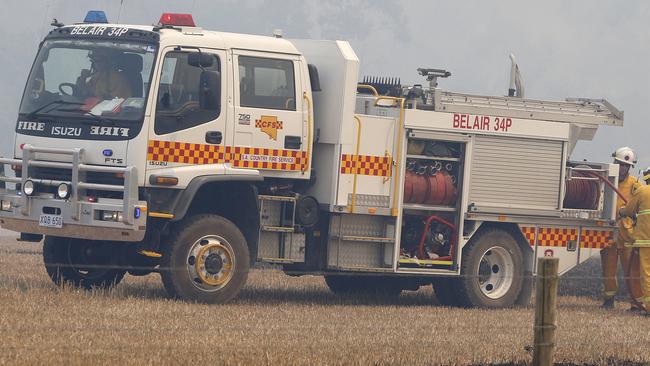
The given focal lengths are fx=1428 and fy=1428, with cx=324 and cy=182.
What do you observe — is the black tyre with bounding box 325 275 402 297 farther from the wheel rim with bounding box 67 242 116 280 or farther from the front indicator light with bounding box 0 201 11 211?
the front indicator light with bounding box 0 201 11 211

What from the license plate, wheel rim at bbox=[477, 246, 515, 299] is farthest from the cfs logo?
wheel rim at bbox=[477, 246, 515, 299]

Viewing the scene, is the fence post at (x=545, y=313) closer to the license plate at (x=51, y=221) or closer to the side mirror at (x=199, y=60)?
the side mirror at (x=199, y=60)

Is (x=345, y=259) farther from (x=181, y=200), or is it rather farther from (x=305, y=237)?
(x=181, y=200)

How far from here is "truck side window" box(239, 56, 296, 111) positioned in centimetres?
1502

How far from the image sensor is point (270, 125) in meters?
15.1

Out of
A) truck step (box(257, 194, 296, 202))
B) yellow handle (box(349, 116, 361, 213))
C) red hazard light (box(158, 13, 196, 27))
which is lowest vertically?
truck step (box(257, 194, 296, 202))

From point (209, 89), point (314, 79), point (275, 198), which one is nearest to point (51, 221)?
point (209, 89)

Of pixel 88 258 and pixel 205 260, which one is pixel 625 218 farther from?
pixel 88 258

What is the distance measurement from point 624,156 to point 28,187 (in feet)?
26.0

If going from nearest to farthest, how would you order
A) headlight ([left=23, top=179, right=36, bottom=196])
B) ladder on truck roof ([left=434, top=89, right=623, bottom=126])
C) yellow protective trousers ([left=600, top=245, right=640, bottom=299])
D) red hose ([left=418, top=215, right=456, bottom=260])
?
headlight ([left=23, top=179, right=36, bottom=196]), red hose ([left=418, top=215, right=456, bottom=260]), ladder on truck roof ([left=434, top=89, right=623, bottom=126]), yellow protective trousers ([left=600, top=245, right=640, bottom=299])

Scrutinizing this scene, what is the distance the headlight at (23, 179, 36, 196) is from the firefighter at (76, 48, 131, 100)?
1032 mm

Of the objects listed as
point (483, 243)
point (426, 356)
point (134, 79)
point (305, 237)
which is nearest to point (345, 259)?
point (305, 237)

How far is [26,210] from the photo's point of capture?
1434 centimetres

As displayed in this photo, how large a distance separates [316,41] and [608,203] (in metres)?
4.44
